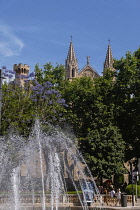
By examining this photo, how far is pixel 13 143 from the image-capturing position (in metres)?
27.5

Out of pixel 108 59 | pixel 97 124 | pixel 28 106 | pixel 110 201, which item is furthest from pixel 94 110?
pixel 108 59

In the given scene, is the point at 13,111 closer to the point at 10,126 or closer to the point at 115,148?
the point at 10,126

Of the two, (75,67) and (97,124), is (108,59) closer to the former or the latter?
(75,67)

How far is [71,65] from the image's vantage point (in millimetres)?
68938

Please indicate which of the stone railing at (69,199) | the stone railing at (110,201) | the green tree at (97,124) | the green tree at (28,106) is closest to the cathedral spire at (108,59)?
the green tree at (97,124)

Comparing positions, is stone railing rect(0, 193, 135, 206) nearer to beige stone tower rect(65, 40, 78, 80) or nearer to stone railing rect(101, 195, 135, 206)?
stone railing rect(101, 195, 135, 206)

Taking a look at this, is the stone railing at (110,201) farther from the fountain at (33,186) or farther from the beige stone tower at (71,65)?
the beige stone tower at (71,65)

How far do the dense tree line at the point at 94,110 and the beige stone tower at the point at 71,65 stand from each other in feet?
99.9

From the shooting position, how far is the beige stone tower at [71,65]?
225 feet

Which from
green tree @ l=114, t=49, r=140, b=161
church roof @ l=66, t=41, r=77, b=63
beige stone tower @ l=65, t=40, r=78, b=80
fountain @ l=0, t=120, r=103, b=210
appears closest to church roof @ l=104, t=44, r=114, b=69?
beige stone tower @ l=65, t=40, r=78, b=80

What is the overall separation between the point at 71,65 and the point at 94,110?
1451 inches

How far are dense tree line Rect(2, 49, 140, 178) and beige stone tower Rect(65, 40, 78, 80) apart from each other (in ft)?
99.9

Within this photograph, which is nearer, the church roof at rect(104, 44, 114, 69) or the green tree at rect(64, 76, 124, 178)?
the green tree at rect(64, 76, 124, 178)

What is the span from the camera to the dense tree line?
29422 millimetres
